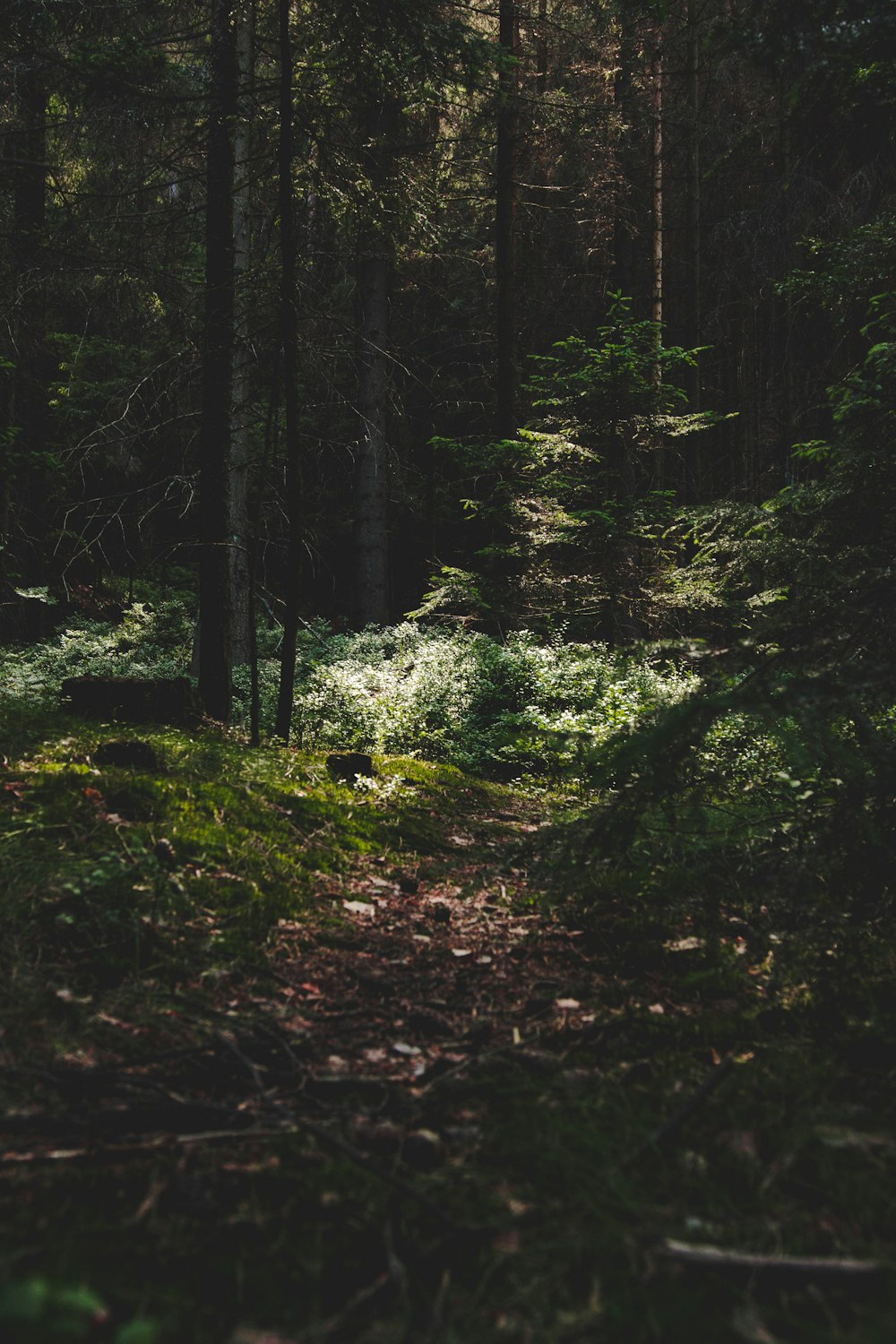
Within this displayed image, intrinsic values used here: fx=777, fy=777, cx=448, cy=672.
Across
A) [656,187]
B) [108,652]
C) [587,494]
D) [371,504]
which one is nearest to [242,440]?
[371,504]

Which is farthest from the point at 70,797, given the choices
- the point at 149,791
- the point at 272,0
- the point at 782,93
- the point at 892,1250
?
the point at 272,0

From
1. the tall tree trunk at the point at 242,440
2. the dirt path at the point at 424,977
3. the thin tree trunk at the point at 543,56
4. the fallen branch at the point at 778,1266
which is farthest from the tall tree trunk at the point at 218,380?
the thin tree trunk at the point at 543,56

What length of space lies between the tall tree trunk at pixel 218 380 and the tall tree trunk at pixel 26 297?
151 cm

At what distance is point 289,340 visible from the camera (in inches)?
268

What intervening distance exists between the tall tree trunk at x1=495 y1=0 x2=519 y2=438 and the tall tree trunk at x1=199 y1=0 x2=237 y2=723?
23.0ft

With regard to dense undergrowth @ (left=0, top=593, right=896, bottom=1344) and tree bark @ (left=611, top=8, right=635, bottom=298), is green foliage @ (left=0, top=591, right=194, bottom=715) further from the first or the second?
tree bark @ (left=611, top=8, right=635, bottom=298)

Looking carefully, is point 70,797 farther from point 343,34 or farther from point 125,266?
point 343,34

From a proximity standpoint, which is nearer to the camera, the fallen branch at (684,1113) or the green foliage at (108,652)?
the fallen branch at (684,1113)

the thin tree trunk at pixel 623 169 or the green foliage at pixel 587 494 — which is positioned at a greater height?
the thin tree trunk at pixel 623 169

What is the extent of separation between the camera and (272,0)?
9227 mm

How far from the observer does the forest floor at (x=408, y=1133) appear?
1.37 meters

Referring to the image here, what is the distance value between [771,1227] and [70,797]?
136 inches

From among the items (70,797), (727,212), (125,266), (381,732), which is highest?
(727,212)

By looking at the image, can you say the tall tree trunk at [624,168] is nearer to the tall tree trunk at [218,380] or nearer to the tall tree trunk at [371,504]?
the tall tree trunk at [371,504]
